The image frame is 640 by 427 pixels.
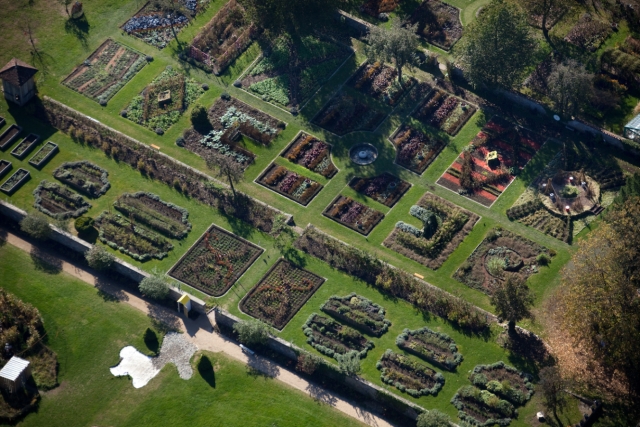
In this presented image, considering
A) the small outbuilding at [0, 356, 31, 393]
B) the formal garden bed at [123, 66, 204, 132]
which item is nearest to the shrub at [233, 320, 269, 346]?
the small outbuilding at [0, 356, 31, 393]

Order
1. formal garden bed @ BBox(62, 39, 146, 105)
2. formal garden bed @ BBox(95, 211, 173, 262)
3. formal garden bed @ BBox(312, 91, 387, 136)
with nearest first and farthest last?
formal garden bed @ BBox(95, 211, 173, 262) → formal garden bed @ BBox(312, 91, 387, 136) → formal garden bed @ BBox(62, 39, 146, 105)

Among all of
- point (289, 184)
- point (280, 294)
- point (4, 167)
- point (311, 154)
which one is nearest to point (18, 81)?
point (4, 167)

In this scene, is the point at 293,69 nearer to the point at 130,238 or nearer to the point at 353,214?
the point at 353,214

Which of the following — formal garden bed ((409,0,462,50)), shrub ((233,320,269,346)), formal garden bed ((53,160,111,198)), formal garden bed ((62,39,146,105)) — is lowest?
shrub ((233,320,269,346))

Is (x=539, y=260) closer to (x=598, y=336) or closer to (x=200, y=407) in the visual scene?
(x=598, y=336)

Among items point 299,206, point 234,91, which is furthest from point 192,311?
point 234,91

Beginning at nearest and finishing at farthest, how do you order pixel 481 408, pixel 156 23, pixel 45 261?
pixel 481 408, pixel 45 261, pixel 156 23

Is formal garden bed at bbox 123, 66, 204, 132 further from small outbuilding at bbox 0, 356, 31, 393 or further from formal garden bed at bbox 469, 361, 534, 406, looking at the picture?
formal garden bed at bbox 469, 361, 534, 406
